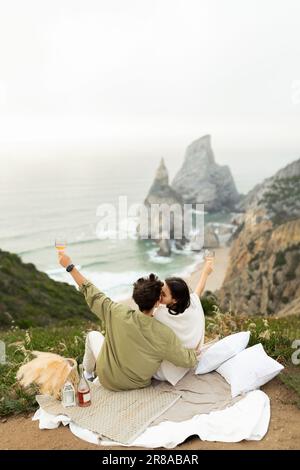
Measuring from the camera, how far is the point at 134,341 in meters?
6.89

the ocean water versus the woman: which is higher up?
the woman

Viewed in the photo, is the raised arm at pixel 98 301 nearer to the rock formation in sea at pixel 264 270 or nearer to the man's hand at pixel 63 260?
the man's hand at pixel 63 260

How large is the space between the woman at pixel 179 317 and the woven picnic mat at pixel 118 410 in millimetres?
285

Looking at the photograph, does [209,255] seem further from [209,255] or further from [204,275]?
[204,275]

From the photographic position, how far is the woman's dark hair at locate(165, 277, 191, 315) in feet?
22.6

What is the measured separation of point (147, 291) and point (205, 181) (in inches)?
6558

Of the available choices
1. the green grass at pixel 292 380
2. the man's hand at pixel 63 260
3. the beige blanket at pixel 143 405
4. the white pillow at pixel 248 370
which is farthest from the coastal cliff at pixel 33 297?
the green grass at pixel 292 380

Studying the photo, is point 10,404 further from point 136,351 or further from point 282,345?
point 282,345

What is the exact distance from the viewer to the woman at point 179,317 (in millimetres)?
6922

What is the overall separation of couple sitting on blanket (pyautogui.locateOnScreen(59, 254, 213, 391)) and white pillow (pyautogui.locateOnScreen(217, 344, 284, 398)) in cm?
49

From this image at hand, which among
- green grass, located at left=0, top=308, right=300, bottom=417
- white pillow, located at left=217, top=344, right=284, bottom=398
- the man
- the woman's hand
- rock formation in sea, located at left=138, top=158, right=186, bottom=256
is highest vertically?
the woman's hand

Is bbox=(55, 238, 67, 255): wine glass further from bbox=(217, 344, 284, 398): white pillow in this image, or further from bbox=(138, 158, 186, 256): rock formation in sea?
bbox=(138, 158, 186, 256): rock formation in sea

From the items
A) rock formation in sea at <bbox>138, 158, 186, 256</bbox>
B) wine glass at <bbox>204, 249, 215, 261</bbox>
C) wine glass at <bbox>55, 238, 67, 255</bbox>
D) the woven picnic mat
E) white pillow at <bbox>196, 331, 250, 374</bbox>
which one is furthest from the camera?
rock formation in sea at <bbox>138, 158, 186, 256</bbox>

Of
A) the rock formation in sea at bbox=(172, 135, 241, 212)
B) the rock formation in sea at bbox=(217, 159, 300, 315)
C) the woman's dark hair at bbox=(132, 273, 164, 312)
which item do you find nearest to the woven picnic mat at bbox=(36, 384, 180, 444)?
the woman's dark hair at bbox=(132, 273, 164, 312)
